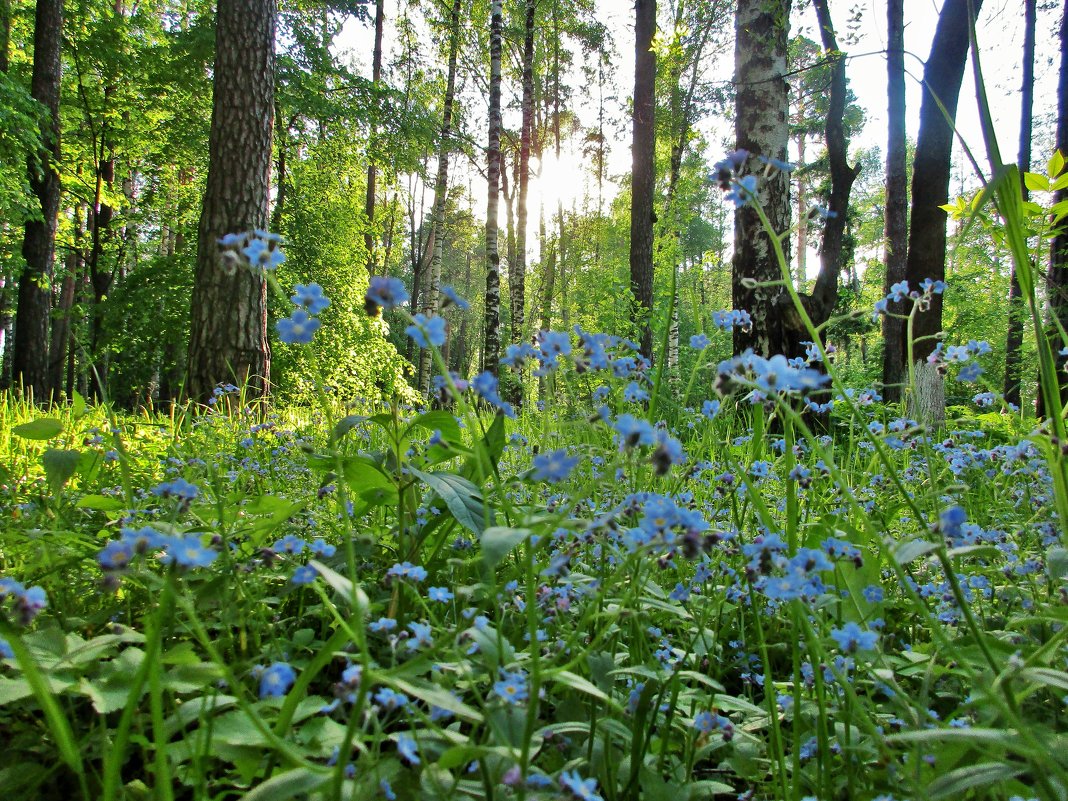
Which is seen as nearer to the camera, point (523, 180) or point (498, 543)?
point (498, 543)

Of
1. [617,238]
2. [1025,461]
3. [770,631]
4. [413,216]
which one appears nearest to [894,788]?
[770,631]

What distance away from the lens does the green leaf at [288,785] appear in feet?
2.20

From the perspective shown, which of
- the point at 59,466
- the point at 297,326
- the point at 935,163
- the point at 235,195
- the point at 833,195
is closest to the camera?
the point at 297,326

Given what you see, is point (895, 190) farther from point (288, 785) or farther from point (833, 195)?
point (288, 785)

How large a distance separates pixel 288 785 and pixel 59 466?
3.93ft

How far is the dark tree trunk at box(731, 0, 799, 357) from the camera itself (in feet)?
15.6

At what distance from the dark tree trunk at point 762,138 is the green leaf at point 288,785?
4.45 m

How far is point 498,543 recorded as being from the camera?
633mm

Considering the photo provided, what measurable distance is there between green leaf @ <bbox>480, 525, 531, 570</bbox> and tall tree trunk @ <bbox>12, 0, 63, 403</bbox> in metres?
10.7

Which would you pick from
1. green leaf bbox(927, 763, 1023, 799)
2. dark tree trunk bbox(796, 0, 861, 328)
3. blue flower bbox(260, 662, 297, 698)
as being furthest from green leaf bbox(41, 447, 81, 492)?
dark tree trunk bbox(796, 0, 861, 328)

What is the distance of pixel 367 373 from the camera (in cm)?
1148

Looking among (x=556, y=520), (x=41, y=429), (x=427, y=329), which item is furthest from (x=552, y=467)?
(x=41, y=429)

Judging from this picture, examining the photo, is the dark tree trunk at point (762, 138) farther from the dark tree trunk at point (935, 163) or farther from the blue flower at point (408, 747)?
the blue flower at point (408, 747)

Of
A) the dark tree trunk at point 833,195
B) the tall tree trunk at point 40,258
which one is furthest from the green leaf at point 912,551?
the tall tree trunk at point 40,258
